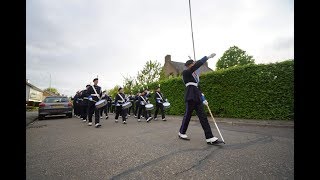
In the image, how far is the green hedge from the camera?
381 inches

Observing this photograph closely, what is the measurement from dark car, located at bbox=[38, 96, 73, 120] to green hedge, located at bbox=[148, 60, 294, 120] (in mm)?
10176

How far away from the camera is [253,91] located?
10.9 meters

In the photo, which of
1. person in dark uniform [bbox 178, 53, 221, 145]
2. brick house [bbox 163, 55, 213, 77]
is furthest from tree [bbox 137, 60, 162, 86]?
person in dark uniform [bbox 178, 53, 221, 145]

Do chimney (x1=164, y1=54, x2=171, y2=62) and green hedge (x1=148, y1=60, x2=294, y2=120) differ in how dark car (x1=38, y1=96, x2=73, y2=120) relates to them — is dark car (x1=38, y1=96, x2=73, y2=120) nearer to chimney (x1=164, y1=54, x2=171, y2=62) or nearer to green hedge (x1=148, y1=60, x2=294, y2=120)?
green hedge (x1=148, y1=60, x2=294, y2=120)

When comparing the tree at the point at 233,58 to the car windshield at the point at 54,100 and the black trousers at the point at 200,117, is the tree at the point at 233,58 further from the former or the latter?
the black trousers at the point at 200,117

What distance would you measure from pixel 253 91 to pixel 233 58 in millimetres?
40644

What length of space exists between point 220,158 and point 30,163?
3509 mm

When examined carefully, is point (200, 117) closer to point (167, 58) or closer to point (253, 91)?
point (253, 91)

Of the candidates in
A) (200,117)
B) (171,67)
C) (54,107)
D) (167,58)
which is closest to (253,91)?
(200,117)
